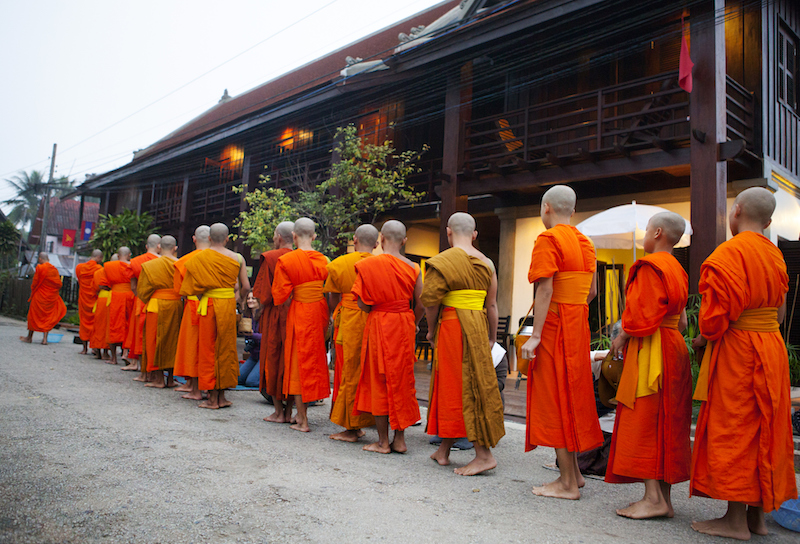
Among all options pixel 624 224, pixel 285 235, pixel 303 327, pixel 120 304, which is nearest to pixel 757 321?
pixel 303 327

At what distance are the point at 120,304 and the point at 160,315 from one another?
234cm

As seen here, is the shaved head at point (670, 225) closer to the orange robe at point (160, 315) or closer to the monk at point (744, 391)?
the monk at point (744, 391)

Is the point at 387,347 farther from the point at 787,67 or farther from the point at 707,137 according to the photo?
the point at 787,67

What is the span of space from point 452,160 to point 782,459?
8.02m

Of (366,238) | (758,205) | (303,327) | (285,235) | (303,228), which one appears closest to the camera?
(758,205)

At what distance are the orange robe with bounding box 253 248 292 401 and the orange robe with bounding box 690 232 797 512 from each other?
326cm

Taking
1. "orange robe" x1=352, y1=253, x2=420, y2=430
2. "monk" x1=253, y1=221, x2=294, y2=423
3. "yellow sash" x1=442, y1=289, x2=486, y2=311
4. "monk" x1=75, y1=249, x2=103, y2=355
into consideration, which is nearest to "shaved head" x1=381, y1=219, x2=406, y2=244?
"orange robe" x1=352, y1=253, x2=420, y2=430

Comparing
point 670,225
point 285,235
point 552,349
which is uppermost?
point 285,235

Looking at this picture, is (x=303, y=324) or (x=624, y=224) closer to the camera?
(x=303, y=324)

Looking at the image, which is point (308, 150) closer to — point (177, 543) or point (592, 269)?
point (592, 269)

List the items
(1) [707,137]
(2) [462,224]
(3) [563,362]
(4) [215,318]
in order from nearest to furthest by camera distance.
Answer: (3) [563,362], (2) [462,224], (4) [215,318], (1) [707,137]

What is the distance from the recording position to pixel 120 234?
15.7 m

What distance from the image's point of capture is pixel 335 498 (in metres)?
2.89

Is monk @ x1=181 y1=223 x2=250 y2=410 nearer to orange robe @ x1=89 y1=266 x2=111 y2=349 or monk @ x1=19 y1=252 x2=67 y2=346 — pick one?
orange robe @ x1=89 y1=266 x2=111 y2=349
